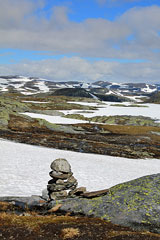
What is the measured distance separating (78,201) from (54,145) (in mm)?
40242

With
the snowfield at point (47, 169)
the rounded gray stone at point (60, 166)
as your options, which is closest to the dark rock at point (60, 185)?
the rounded gray stone at point (60, 166)

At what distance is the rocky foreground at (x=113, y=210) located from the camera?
1195 cm

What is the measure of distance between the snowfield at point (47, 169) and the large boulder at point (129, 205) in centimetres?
996

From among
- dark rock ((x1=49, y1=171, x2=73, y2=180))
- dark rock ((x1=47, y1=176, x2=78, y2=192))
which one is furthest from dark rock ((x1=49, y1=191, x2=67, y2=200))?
dark rock ((x1=49, y1=171, x2=73, y2=180))

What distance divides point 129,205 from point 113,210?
1114 mm

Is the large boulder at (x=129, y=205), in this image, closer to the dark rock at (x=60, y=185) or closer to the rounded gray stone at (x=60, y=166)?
the dark rock at (x=60, y=185)

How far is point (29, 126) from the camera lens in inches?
3361

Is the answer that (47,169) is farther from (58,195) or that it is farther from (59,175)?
(58,195)

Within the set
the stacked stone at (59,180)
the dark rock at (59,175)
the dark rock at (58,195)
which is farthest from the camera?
the dark rock at (59,175)

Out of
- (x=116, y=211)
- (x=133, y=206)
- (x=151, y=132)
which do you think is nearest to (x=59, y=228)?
(x=116, y=211)

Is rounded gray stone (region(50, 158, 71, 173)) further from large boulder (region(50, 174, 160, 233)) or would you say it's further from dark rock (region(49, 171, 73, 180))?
large boulder (region(50, 174, 160, 233))

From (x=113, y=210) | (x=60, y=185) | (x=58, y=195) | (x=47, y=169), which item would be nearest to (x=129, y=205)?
(x=113, y=210)

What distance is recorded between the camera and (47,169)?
110 feet

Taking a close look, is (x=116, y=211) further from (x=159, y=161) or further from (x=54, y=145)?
(x=54, y=145)
